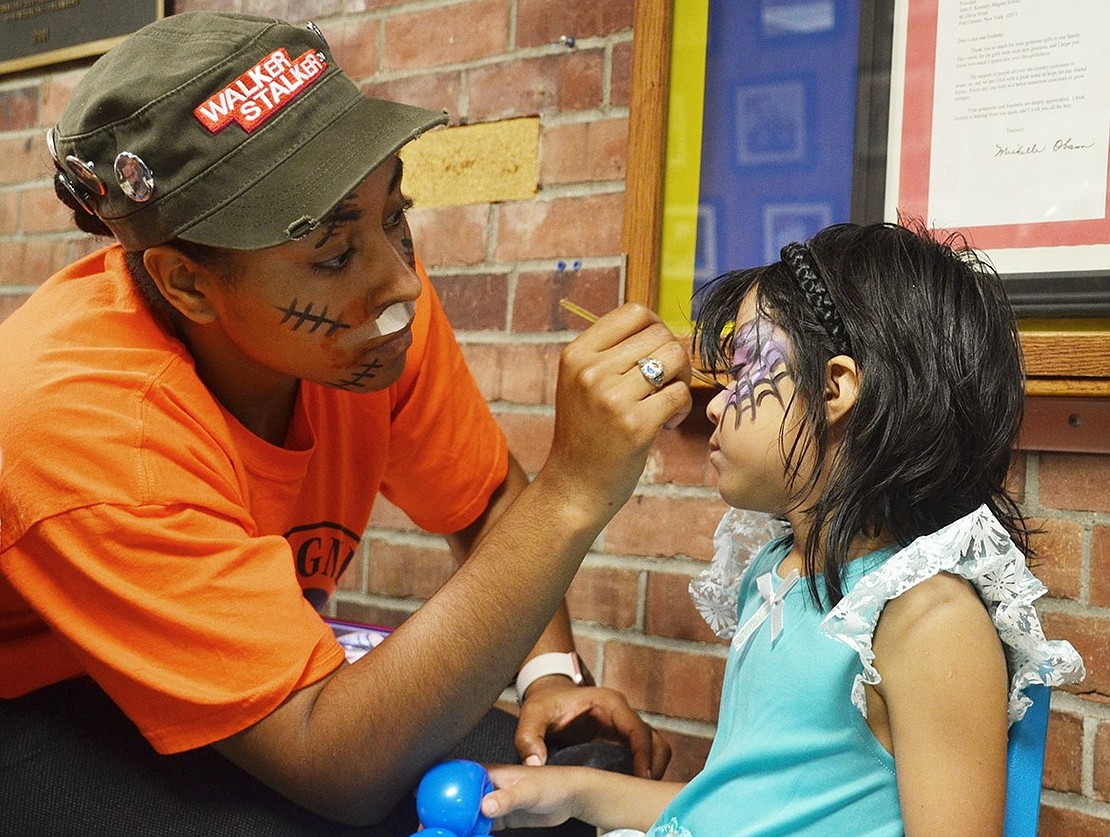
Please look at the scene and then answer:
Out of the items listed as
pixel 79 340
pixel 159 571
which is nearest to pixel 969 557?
pixel 159 571

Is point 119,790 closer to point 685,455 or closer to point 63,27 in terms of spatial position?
point 685,455

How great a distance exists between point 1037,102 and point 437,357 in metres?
0.69

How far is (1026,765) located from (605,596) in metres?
0.66

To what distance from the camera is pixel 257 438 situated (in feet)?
3.52

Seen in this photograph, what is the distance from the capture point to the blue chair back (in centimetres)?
85

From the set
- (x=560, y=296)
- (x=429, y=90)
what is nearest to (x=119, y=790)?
(x=560, y=296)

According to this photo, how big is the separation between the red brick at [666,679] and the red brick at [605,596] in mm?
36

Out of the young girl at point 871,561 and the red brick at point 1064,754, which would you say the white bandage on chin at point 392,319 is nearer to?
the young girl at point 871,561

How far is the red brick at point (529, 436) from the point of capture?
1.51 meters

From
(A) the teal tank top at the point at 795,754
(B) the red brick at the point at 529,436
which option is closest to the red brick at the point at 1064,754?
(A) the teal tank top at the point at 795,754

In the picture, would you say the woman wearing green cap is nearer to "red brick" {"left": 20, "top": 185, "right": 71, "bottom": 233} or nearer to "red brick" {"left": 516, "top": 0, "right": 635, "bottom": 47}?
"red brick" {"left": 516, "top": 0, "right": 635, "bottom": 47}

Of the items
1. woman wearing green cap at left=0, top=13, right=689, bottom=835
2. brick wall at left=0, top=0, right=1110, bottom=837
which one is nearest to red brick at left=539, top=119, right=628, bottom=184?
brick wall at left=0, top=0, right=1110, bottom=837

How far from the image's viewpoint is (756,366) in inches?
37.2

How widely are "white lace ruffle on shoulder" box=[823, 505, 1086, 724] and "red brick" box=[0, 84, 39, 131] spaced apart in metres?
1.82
